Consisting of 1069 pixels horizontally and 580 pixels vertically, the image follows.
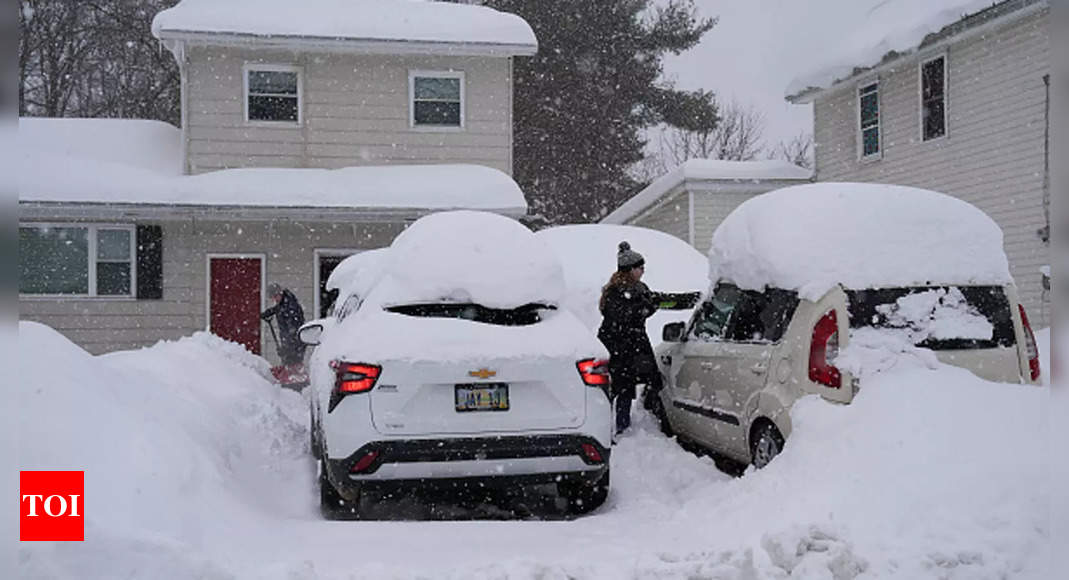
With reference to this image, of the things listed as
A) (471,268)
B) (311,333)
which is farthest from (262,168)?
(471,268)

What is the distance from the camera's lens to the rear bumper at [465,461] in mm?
5824

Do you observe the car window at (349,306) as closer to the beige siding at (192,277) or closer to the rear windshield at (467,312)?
the rear windshield at (467,312)

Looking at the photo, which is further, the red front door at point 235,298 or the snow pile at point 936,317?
the red front door at point 235,298

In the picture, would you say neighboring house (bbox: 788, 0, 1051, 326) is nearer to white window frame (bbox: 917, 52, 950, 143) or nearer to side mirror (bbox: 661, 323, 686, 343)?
white window frame (bbox: 917, 52, 950, 143)

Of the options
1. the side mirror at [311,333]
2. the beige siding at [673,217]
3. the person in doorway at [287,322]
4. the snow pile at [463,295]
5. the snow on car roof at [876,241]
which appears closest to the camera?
the snow pile at [463,295]

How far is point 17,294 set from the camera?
3.26 m

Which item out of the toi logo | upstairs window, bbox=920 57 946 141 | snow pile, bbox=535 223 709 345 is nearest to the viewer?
the toi logo

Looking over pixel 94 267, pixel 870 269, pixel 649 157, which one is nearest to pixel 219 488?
pixel 870 269

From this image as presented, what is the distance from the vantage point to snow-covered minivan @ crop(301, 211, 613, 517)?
5828mm

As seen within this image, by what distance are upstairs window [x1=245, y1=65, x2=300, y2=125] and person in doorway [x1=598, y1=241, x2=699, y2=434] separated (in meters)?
11.6

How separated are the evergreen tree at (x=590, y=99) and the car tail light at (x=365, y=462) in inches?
1042

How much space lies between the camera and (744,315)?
714 cm

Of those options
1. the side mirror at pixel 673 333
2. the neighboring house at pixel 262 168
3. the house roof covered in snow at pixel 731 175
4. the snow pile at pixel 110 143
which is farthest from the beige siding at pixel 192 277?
the side mirror at pixel 673 333

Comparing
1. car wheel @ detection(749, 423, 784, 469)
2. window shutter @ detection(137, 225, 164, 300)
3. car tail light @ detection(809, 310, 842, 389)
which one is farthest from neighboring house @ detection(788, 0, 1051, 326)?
window shutter @ detection(137, 225, 164, 300)
